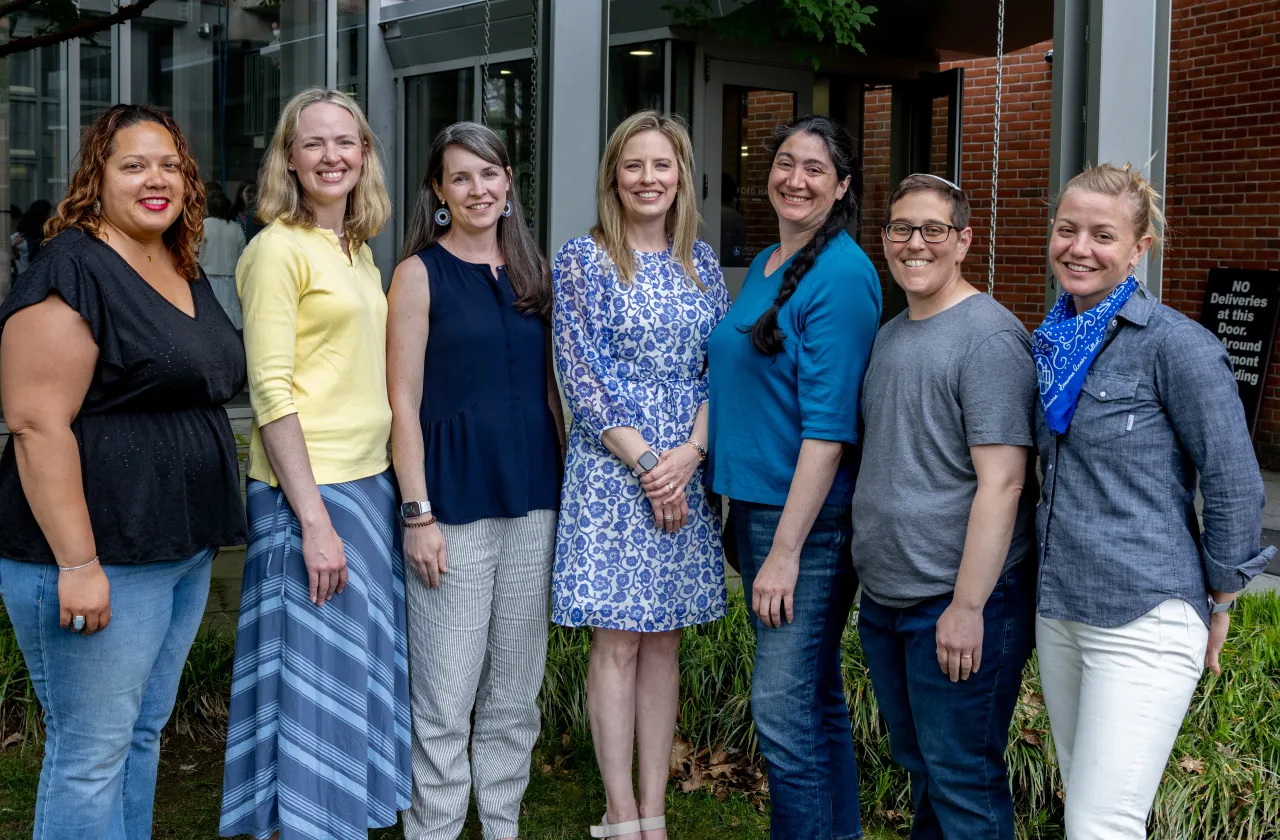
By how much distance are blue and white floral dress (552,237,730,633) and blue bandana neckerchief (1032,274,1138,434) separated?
1078 mm

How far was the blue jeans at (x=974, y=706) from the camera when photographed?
271cm

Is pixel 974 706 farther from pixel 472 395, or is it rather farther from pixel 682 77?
pixel 682 77

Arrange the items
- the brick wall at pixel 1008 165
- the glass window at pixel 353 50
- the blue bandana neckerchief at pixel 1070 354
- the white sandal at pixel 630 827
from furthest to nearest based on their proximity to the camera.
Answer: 1. the brick wall at pixel 1008 165
2. the glass window at pixel 353 50
3. the white sandal at pixel 630 827
4. the blue bandana neckerchief at pixel 1070 354

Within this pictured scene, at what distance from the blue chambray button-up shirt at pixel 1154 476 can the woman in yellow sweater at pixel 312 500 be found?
170 centimetres

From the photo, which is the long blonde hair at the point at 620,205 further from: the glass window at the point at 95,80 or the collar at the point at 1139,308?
the glass window at the point at 95,80

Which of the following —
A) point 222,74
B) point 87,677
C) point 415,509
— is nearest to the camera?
point 87,677

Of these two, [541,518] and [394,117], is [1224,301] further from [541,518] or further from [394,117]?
[541,518]

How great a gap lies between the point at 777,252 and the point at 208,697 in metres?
2.72

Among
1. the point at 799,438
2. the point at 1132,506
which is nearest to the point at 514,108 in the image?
the point at 799,438

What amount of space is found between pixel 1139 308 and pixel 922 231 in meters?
0.50

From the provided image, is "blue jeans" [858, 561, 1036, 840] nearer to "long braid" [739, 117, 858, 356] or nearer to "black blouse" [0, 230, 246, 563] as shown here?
"long braid" [739, 117, 858, 356]

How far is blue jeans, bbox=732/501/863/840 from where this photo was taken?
310 cm

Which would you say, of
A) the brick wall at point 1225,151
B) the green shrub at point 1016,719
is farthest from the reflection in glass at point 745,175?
the green shrub at point 1016,719

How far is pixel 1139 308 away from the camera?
246 centimetres
